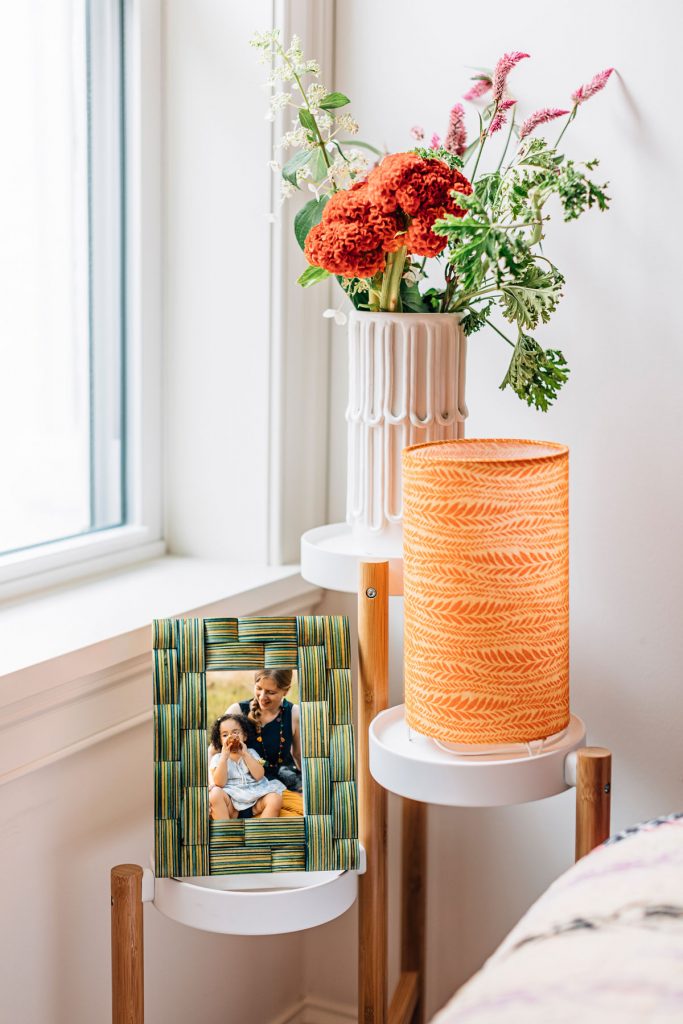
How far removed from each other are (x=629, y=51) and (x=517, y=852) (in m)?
1.15

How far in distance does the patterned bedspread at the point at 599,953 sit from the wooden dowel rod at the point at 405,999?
871mm

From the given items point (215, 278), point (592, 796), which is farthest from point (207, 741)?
point (215, 278)

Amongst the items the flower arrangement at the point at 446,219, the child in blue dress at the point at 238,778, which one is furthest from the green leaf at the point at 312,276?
the child in blue dress at the point at 238,778

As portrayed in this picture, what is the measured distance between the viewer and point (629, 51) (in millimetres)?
1481

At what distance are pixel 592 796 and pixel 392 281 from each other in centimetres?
63

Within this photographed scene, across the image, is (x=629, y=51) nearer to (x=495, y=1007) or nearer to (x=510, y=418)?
(x=510, y=418)

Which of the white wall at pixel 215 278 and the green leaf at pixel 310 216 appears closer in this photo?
the green leaf at pixel 310 216

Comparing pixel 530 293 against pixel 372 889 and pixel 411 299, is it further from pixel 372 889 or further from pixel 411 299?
pixel 372 889

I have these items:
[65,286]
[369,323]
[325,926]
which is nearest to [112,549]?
[65,286]

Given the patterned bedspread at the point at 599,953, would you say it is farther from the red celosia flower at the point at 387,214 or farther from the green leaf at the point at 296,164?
the green leaf at the point at 296,164

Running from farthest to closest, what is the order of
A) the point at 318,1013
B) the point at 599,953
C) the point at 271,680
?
the point at 318,1013, the point at 271,680, the point at 599,953

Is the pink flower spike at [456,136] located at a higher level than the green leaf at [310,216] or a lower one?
higher

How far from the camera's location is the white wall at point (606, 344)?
1493mm

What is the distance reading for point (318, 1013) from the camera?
1.90m
